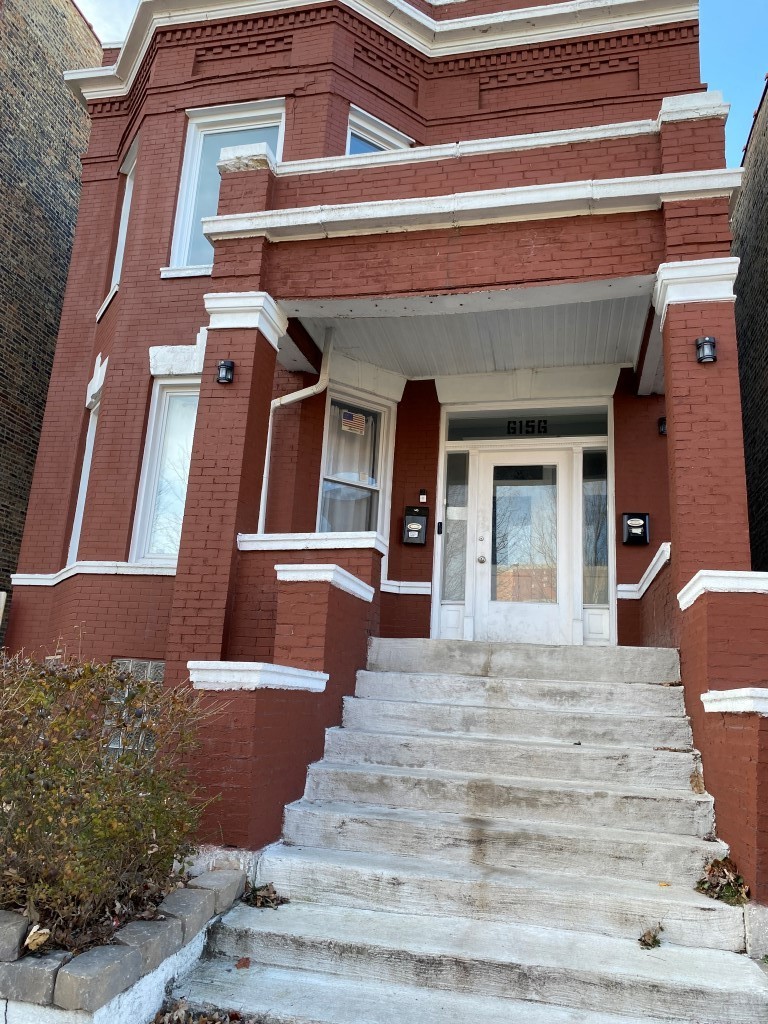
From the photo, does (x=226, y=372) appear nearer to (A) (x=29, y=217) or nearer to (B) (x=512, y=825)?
(B) (x=512, y=825)

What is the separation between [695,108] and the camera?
594 cm

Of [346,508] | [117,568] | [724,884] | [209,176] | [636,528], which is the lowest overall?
[724,884]

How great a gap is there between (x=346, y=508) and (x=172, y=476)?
1807 mm

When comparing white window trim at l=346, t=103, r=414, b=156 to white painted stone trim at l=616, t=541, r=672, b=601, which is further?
white window trim at l=346, t=103, r=414, b=156

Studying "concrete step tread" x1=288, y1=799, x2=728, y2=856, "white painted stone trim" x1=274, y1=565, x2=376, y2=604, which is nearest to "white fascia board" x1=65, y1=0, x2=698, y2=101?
"white painted stone trim" x1=274, y1=565, x2=376, y2=604

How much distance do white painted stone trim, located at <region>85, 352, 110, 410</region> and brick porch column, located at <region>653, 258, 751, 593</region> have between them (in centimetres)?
578

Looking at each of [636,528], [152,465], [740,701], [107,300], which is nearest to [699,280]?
[636,528]

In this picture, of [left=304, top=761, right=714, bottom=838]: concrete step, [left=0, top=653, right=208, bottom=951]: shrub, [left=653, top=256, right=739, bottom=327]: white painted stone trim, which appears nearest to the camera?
[left=0, top=653, right=208, bottom=951]: shrub

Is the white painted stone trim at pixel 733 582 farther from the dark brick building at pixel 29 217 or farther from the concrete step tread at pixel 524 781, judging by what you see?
the dark brick building at pixel 29 217

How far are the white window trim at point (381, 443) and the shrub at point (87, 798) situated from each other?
466 cm

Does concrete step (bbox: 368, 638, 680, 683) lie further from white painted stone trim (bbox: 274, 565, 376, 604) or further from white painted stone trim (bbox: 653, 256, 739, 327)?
white painted stone trim (bbox: 653, 256, 739, 327)

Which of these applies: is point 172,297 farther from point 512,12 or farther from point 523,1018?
point 523,1018

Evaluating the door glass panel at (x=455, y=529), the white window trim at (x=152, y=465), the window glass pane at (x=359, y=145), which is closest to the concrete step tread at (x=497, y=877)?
the white window trim at (x=152, y=465)

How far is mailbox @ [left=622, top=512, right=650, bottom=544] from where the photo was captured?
787 centimetres
